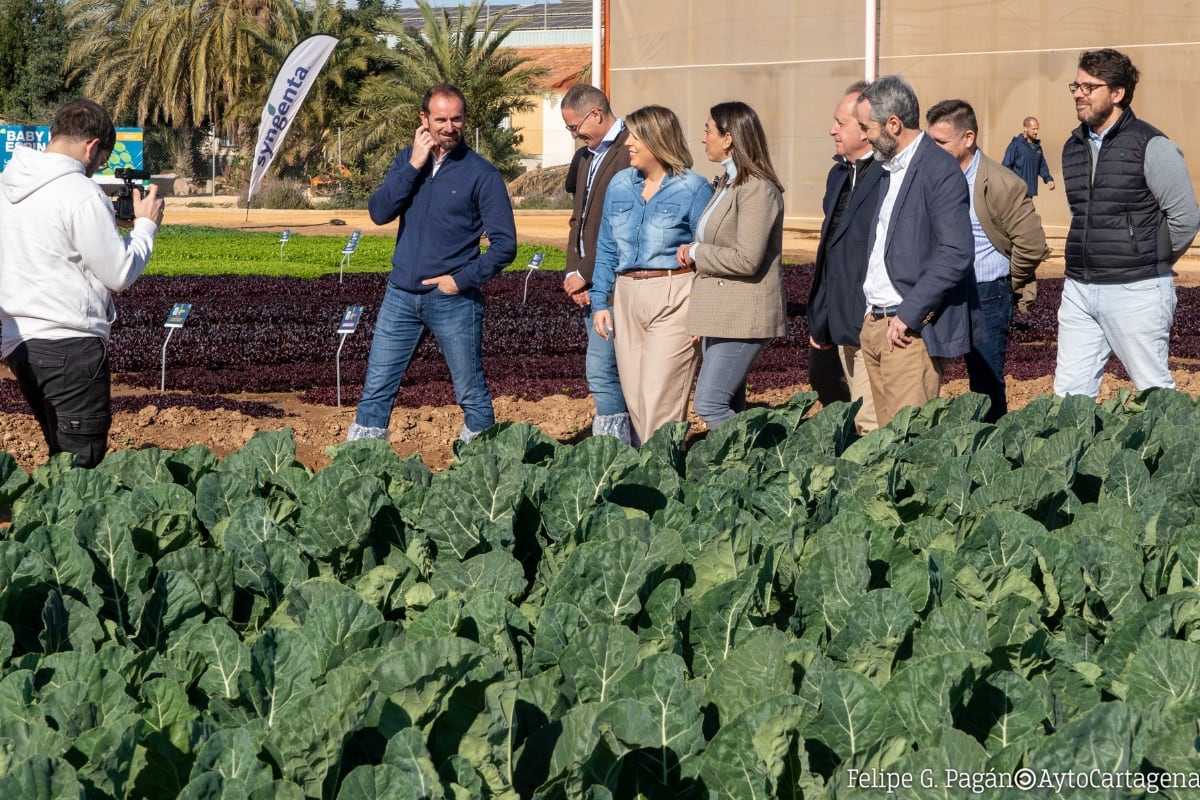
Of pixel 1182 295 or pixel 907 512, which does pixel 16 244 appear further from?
pixel 1182 295

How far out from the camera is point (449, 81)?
36438mm

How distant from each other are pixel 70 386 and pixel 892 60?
875 inches

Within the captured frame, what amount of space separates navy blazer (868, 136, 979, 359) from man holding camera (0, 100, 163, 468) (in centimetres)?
275

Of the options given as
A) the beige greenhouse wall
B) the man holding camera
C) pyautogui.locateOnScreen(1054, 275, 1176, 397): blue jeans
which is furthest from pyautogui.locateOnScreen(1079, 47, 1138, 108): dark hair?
the beige greenhouse wall

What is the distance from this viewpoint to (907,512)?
3.32 meters

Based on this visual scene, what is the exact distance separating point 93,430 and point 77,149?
97 centimetres

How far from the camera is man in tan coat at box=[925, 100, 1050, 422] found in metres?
6.18

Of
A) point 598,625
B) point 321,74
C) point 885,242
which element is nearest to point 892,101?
point 885,242

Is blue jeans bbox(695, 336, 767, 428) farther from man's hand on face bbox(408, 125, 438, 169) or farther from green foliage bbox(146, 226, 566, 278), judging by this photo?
green foliage bbox(146, 226, 566, 278)

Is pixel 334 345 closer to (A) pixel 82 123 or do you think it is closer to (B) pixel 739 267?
(B) pixel 739 267

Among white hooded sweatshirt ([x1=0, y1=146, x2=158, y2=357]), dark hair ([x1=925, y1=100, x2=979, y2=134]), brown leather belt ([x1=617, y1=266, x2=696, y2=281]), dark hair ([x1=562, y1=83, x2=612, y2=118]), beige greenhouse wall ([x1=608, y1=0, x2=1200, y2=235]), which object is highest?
beige greenhouse wall ([x1=608, y1=0, x2=1200, y2=235])

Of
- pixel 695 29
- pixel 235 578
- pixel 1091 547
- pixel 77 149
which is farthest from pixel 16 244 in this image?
pixel 695 29

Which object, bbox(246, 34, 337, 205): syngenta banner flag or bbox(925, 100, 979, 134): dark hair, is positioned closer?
bbox(925, 100, 979, 134): dark hair

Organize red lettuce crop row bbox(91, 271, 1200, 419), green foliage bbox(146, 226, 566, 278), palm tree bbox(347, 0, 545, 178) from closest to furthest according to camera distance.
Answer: red lettuce crop row bbox(91, 271, 1200, 419)
green foliage bbox(146, 226, 566, 278)
palm tree bbox(347, 0, 545, 178)
